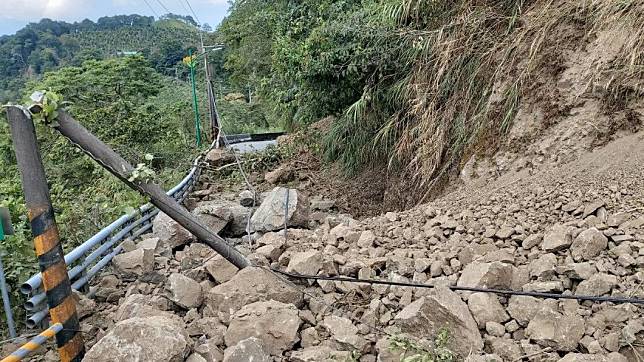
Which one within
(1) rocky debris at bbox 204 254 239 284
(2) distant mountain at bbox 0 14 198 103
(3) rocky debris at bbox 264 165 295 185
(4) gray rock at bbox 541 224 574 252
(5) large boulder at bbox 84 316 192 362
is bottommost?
(3) rocky debris at bbox 264 165 295 185

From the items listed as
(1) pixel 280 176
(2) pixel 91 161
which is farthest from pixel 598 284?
(2) pixel 91 161

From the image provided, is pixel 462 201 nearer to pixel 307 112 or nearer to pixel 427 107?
pixel 427 107

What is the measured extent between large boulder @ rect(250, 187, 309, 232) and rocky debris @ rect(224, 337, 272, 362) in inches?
108

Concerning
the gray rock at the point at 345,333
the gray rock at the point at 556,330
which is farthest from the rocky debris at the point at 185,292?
the gray rock at the point at 556,330

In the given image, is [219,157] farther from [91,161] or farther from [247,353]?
[247,353]

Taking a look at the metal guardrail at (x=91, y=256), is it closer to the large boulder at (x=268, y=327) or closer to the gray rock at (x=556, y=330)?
the large boulder at (x=268, y=327)

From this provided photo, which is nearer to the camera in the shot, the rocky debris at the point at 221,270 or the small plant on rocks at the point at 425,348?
the small plant on rocks at the point at 425,348

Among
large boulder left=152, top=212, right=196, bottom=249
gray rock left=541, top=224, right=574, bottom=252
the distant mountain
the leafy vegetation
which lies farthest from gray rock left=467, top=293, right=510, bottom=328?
the distant mountain

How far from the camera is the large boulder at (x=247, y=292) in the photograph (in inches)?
116

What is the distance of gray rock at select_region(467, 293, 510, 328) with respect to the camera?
2.56 metres

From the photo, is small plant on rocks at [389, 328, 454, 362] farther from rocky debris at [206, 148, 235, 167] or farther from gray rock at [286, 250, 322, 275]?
rocky debris at [206, 148, 235, 167]

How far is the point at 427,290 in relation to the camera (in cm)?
293

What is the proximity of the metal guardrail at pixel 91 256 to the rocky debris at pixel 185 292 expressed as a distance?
668 mm

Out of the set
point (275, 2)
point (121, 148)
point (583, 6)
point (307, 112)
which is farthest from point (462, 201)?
point (275, 2)
